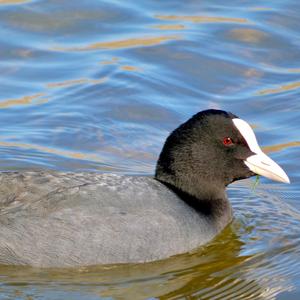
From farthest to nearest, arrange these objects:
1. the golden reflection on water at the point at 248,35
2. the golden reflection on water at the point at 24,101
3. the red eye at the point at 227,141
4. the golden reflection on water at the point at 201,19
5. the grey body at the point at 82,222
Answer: the golden reflection on water at the point at 201,19, the golden reflection on water at the point at 248,35, the golden reflection on water at the point at 24,101, the red eye at the point at 227,141, the grey body at the point at 82,222

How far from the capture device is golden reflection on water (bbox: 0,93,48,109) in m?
11.8

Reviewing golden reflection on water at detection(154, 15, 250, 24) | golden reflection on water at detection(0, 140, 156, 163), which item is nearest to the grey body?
golden reflection on water at detection(0, 140, 156, 163)

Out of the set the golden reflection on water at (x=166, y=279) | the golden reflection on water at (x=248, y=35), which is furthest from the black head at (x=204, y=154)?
the golden reflection on water at (x=248, y=35)

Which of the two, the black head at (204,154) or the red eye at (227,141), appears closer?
the black head at (204,154)

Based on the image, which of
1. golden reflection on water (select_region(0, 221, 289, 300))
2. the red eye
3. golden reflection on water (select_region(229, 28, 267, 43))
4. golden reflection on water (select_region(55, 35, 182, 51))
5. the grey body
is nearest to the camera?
golden reflection on water (select_region(0, 221, 289, 300))

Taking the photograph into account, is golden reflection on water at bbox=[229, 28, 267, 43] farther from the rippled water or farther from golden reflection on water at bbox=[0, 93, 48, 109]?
golden reflection on water at bbox=[0, 93, 48, 109]

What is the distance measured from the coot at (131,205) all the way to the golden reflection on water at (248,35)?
5.04m

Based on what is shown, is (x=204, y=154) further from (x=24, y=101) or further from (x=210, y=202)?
(x=24, y=101)

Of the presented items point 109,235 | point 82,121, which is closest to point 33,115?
point 82,121

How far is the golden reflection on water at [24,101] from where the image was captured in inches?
464

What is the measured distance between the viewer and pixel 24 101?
1188cm

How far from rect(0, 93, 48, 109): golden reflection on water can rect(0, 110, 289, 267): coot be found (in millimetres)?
3312

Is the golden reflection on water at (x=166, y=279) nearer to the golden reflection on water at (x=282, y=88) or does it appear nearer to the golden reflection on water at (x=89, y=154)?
→ the golden reflection on water at (x=89, y=154)

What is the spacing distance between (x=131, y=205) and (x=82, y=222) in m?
Answer: 0.45
